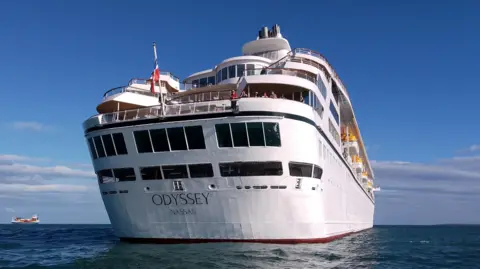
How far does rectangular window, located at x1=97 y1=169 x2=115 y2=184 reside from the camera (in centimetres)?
2555

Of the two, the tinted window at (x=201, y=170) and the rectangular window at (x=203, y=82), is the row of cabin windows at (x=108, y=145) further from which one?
the rectangular window at (x=203, y=82)

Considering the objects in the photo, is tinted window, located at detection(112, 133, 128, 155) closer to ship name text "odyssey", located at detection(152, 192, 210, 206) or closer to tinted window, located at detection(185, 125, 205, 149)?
ship name text "odyssey", located at detection(152, 192, 210, 206)

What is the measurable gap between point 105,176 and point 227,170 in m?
8.35

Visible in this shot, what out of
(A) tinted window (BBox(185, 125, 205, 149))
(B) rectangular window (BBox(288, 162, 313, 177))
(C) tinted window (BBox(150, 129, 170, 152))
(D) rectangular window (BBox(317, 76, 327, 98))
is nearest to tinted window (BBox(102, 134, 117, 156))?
(C) tinted window (BBox(150, 129, 170, 152))

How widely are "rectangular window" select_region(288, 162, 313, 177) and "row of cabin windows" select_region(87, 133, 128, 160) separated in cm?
958

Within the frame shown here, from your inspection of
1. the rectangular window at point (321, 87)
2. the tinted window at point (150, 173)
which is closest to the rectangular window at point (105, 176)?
the tinted window at point (150, 173)

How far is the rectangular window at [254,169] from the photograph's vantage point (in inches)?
885

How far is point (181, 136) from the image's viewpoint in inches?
915

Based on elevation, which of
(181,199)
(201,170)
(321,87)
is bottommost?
(181,199)

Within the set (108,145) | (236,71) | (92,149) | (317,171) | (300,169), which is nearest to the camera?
(300,169)

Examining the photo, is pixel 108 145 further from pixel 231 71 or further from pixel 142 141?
pixel 231 71

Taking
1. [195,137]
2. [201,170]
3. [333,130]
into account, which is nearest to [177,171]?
[201,170]

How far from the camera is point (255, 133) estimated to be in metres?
22.6

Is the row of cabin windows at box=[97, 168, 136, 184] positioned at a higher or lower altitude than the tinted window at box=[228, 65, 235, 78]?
lower
